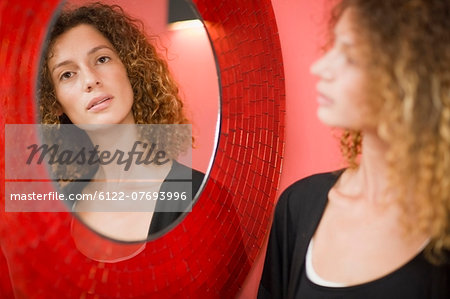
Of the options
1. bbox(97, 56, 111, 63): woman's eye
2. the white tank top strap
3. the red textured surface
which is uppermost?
bbox(97, 56, 111, 63): woman's eye

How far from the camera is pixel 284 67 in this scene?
1.20 m

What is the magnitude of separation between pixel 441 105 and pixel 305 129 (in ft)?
1.61

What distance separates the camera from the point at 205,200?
→ 3.35 feet

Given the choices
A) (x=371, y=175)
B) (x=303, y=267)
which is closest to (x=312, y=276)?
(x=303, y=267)

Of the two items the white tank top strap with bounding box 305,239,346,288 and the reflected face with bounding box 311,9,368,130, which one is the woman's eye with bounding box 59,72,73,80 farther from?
the white tank top strap with bounding box 305,239,346,288

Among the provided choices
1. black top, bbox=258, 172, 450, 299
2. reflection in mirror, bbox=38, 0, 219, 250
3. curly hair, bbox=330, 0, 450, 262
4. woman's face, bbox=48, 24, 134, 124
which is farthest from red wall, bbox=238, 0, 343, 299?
woman's face, bbox=48, 24, 134, 124

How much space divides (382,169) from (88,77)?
584mm

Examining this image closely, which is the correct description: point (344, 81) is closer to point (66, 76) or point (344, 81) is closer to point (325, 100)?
point (325, 100)

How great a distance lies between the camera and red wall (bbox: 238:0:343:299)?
114 cm

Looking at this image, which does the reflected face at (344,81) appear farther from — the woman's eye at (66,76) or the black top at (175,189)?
the woman's eye at (66,76)

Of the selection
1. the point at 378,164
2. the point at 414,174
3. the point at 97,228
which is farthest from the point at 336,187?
the point at 97,228

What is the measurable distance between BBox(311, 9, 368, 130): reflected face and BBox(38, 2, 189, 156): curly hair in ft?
1.03

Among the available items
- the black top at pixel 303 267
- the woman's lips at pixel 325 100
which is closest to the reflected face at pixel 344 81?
the woman's lips at pixel 325 100

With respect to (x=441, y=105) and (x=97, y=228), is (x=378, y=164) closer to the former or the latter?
(x=441, y=105)
